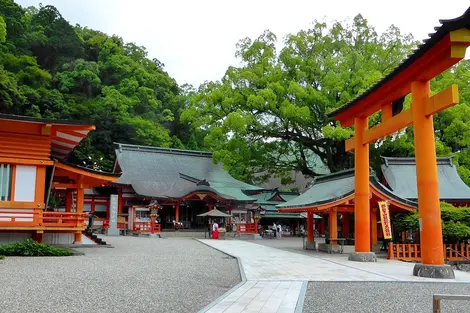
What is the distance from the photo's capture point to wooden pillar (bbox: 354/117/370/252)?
14.9 meters

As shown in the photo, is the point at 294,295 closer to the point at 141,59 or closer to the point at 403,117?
the point at 403,117

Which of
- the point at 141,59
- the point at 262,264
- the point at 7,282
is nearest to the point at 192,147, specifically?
the point at 141,59

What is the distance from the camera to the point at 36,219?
47.9 feet

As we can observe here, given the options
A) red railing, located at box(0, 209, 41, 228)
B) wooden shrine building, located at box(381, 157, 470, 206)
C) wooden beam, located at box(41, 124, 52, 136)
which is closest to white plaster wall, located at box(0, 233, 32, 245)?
red railing, located at box(0, 209, 41, 228)

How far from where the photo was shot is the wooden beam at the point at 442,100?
9977mm

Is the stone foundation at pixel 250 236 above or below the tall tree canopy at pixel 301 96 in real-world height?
below

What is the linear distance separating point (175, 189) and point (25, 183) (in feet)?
64.2

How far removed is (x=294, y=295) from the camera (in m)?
7.51

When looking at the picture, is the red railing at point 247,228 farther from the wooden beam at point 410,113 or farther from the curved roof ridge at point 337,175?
the wooden beam at point 410,113

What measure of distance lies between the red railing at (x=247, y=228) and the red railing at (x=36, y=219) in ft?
59.7

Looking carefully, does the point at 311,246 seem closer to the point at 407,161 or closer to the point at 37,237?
the point at 407,161

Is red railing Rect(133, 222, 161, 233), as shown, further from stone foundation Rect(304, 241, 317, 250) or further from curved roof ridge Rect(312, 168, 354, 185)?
stone foundation Rect(304, 241, 317, 250)

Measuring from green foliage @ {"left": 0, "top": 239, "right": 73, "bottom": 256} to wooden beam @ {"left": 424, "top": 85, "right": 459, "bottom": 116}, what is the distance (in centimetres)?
1136

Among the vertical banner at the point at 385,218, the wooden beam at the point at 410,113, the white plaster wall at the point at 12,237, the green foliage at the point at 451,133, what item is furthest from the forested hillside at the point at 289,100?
the white plaster wall at the point at 12,237
